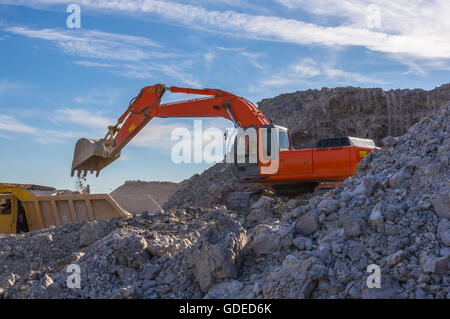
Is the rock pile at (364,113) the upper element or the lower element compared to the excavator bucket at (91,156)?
upper

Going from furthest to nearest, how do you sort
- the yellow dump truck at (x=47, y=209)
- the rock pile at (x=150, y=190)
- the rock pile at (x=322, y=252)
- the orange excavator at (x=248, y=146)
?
the rock pile at (x=150, y=190), the orange excavator at (x=248, y=146), the yellow dump truck at (x=47, y=209), the rock pile at (x=322, y=252)

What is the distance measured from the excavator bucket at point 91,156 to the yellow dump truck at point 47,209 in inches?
77.9

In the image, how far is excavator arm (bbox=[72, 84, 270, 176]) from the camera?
1219 cm

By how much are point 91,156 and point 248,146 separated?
4244mm

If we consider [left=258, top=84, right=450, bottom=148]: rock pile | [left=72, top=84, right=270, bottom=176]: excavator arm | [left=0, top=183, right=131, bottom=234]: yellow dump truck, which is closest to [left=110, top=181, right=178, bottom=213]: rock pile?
[left=258, top=84, right=450, bottom=148]: rock pile

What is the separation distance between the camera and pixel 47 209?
34.1 feet

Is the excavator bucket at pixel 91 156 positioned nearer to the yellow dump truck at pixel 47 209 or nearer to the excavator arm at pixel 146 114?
the excavator arm at pixel 146 114

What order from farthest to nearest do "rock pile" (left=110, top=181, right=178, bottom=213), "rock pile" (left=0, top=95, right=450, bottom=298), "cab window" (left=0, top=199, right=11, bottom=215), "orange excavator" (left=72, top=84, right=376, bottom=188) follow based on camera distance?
1. "rock pile" (left=110, top=181, right=178, bottom=213)
2. "orange excavator" (left=72, top=84, right=376, bottom=188)
3. "cab window" (left=0, top=199, right=11, bottom=215)
4. "rock pile" (left=0, top=95, right=450, bottom=298)

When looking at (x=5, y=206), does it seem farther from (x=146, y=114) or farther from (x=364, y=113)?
(x=364, y=113)

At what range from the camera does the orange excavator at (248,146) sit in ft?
35.1

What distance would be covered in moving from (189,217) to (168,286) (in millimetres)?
4199

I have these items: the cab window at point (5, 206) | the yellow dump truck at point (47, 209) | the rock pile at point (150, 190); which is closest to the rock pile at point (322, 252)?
the yellow dump truck at point (47, 209)

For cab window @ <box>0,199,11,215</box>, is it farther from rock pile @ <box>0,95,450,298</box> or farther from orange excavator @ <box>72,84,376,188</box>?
rock pile @ <box>0,95,450,298</box>
